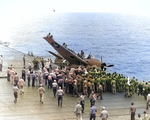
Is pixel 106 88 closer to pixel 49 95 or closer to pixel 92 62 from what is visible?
pixel 49 95

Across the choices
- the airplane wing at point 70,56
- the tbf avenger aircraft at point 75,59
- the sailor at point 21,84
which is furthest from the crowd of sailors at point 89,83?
the airplane wing at point 70,56

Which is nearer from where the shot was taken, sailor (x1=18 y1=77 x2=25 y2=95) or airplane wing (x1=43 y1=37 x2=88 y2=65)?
sailor (x1=18 y1=77 x2=25 y2=95)

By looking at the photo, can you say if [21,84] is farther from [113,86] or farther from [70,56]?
[70,56]

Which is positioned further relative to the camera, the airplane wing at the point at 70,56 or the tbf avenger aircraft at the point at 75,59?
the airplane wing at the point at 70,56

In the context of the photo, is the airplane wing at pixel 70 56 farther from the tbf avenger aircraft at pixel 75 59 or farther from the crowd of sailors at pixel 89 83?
the crowd of sailors at pixel 89 83

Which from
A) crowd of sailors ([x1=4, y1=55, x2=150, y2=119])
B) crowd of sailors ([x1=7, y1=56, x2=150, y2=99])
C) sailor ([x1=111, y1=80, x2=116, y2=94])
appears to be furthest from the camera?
sailor ([x1=111, y1=80, x2=116, y2=94])

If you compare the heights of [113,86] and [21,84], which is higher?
[21,84]

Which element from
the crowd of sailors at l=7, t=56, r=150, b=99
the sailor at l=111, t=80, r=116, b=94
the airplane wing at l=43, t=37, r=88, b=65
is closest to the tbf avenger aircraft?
the airplane wing at l=43, t=37, r=88, b=65

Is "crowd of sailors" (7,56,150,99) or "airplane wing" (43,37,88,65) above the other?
"airplane wing" (43,37,88,65)

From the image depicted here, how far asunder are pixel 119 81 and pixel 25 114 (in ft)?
34.2

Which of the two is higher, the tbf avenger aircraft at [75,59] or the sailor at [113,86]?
the tbf avenger aircraft at [75,59]

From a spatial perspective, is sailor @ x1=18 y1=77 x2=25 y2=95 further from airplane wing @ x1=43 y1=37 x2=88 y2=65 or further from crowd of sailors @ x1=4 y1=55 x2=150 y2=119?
airplane wing @ x1=43 y1=37 x2=88 y2=65

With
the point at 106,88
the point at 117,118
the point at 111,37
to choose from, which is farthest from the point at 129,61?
the point at 117,118

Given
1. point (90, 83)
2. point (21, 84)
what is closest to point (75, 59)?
point (90, 83)
